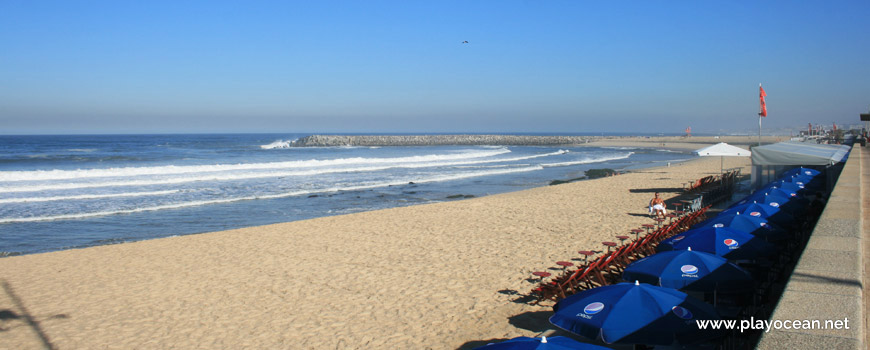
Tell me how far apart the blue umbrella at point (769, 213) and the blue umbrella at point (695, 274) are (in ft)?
11.1

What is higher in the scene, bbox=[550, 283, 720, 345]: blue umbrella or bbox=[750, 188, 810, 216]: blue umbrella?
bbox=[750, 188, 810, 216]: blue umbrella

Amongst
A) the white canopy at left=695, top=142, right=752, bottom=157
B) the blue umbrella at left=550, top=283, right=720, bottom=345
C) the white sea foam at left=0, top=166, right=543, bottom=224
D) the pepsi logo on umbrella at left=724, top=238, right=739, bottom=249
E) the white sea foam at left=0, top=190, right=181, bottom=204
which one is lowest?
the white sea foam at left=0, top=166, right=543, bottom=224

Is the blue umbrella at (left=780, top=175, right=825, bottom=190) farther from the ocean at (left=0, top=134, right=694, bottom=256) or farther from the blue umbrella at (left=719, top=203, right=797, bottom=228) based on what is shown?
the ocean at (left=0, top=134, right=694, bottom=256)

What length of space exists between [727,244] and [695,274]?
1517 mm

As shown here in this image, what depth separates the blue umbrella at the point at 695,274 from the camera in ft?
18.8

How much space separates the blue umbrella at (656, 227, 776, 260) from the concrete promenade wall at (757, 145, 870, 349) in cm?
73

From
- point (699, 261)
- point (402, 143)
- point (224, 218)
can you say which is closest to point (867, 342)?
point (699, 261)

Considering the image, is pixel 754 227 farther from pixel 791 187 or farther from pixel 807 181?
pixel 807 181

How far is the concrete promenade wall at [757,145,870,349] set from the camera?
3113mm

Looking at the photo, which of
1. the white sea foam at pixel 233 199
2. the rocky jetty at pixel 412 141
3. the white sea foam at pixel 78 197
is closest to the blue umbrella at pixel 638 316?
the white sea foam at pixel 233 199

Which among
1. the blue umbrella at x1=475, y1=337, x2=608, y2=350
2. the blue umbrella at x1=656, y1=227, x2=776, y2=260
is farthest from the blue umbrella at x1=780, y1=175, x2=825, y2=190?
the blue umbrella at x1=475, y1=337, x2=608, y2=350

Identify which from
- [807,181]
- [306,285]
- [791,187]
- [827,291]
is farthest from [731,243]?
[807,181]

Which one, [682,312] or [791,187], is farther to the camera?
[791,187]

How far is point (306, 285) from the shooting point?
8930 millimetres
